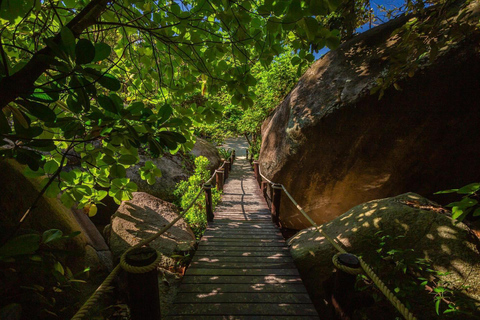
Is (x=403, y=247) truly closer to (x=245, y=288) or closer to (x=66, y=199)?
(x=245, y=288)

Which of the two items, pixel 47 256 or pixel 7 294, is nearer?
pixel 47 256

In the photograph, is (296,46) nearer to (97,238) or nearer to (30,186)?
(30,186)

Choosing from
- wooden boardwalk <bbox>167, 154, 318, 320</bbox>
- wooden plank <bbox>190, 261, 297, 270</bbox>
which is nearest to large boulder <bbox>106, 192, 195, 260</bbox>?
wooden boardwalk <bbox>167, 154, 318, 320</bbox>

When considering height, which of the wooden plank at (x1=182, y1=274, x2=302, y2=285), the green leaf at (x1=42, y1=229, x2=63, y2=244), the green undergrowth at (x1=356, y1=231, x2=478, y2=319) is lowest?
the wooden plank at (x1=182, y1=274, x2=302, y2=285)

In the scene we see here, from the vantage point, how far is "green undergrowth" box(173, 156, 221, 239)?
21.5 feet

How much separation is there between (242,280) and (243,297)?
0.33 meters

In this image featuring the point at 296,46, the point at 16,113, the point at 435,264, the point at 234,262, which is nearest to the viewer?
the point at 16,113

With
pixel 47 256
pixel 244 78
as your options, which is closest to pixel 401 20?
pixel 244 78

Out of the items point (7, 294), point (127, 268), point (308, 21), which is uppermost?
point (308, 21)

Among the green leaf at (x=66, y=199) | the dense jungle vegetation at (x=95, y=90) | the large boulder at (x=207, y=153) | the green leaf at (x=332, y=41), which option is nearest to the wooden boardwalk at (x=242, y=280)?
the dense jungle vegetation at (x=95, y=90)

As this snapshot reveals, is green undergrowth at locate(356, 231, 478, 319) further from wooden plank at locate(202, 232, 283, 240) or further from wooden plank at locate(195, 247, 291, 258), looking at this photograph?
wooden plank at locate(202, 232, 283, 240)

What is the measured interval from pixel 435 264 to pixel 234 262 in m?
2.80

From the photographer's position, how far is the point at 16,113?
2.86ft

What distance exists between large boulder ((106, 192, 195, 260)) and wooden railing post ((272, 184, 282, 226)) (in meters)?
2.16
